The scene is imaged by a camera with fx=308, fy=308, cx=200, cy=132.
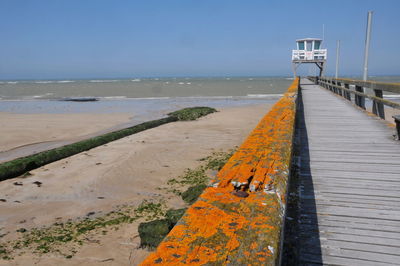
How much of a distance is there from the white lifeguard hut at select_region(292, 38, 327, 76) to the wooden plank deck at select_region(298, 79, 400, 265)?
106ft

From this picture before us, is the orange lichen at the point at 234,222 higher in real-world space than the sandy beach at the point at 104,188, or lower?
higher

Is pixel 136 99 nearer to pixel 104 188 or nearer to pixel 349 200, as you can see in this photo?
pixel 104 188

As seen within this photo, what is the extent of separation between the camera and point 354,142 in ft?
16.5

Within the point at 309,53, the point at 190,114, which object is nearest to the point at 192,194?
the point at 190,114

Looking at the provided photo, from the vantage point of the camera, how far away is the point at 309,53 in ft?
116

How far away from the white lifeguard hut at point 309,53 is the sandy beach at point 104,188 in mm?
26957

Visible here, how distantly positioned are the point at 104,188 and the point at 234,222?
6.11 m

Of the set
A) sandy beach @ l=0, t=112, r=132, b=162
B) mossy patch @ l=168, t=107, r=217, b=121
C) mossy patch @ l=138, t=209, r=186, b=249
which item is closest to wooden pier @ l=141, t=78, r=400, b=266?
mossy patch @ l=138, t=209, r=186, b=249

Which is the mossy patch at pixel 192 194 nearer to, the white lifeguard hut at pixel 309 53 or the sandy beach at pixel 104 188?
the sandy beach at pixel 104 188

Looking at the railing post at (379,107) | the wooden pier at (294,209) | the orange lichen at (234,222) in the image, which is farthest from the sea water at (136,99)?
the orange lichen at (234,222)

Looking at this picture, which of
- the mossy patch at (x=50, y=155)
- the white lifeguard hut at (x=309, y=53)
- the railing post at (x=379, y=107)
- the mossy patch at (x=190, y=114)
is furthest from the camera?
the white lifeguard hut at (x=309, y=53)

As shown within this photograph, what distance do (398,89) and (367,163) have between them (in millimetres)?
2056

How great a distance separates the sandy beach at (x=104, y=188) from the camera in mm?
4270

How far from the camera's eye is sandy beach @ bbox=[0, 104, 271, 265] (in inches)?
168
